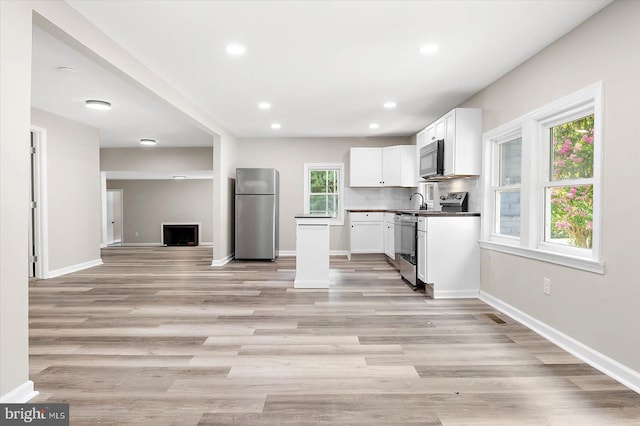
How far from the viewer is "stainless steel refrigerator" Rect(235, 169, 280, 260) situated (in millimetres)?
6426

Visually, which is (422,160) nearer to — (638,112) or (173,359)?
(638,112)

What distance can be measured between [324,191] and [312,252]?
9.32ft

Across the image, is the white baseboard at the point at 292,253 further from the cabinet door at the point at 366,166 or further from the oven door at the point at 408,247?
the oven door at the point at 408,247

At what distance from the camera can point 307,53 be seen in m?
3.08

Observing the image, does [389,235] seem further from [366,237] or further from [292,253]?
[292,253]

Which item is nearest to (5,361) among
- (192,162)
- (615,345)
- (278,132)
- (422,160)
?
(615,345)

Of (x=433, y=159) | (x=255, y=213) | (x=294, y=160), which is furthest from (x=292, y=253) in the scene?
(x=433, y=159)

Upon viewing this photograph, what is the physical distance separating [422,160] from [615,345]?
3212 mm

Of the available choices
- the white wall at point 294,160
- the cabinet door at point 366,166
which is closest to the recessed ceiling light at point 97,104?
the white wall at point 294,160

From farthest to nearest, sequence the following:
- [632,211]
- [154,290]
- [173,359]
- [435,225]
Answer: [154,290]
[435,225]
[173,359]
[632,211]

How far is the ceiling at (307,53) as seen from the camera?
2385mm

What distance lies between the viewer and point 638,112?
6.71ft

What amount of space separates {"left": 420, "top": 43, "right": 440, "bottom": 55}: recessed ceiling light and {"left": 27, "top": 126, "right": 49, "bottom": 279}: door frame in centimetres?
527

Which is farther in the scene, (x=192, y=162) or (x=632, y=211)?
(x=192, y=162)
